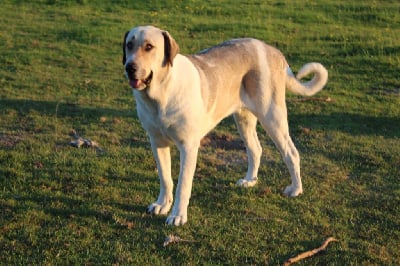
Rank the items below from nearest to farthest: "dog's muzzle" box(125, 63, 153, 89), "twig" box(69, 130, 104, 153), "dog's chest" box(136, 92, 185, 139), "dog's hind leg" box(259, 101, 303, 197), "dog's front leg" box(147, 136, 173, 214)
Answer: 1. "dog's muzzle" box(125, 63, 153, 89)
2. "dog's chest" box(136, 92, 185, 139)
3. "dog's front leg" box(147, 136, 173, 214)
4. "dog's hind leg" box(259, 101, 303, 197)
5. "twig" box(69, 130, 104, 153)

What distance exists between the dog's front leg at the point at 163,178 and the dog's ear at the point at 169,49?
3.00ft

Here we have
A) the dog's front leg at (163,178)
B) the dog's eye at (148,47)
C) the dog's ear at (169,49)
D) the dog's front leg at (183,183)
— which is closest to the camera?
the dog's eye at (148,47)

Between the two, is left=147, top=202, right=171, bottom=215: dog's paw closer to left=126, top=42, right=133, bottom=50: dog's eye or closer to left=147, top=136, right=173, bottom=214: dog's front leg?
left=147, top=136, right=173, bottom=214: dog's front leg

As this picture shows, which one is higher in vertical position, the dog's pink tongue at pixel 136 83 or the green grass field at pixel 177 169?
the dog's pink tongue at pixel 136 83

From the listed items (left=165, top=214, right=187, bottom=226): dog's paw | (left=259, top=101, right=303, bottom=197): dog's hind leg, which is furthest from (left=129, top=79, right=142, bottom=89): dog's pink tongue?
(left=259, top=101, right=303, bottom=197): dog's hind leg

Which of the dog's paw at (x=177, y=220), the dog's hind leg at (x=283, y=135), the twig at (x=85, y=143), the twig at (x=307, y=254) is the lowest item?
the twig at (x=85, y=143)

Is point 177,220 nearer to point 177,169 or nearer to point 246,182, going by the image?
point 246,182

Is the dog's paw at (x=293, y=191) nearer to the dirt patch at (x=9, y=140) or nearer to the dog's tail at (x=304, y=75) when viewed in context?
the dog's tail at (x=304, y=75)

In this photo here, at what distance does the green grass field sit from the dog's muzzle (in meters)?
1.36

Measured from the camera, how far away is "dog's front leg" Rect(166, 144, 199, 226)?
221 inches

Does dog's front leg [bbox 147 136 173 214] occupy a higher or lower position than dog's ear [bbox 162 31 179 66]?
lower

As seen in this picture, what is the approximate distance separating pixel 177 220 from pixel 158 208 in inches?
14.6

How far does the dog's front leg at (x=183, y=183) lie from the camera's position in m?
5.62

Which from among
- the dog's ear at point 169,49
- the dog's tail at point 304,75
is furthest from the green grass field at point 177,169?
the dog's ear at point 169,49
